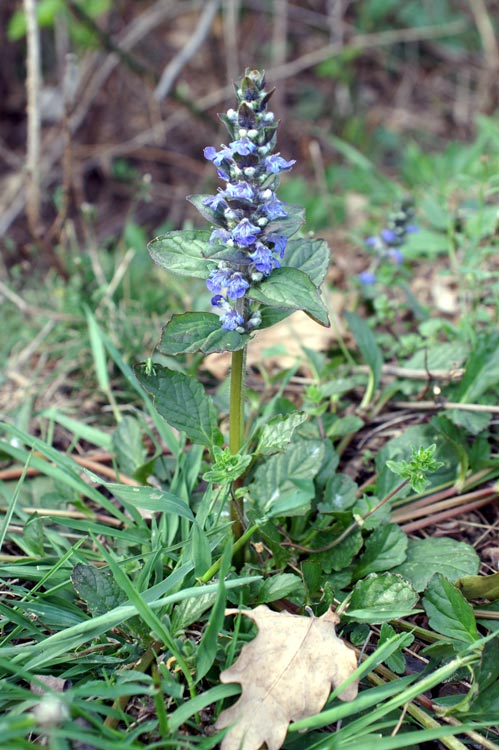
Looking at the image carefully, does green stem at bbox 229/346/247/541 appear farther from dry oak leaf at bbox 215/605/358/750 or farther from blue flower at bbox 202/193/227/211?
blue flower at bbox 202/193/227/211

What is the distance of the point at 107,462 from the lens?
2838 mm

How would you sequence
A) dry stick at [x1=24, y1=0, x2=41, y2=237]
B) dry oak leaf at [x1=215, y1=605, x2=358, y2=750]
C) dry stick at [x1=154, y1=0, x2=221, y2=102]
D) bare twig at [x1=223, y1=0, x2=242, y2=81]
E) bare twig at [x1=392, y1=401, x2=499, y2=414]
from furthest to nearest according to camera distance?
bare twig at [x1=223, y1=0, x2=242, y2=81] < dry stick at [x1=154, y1=0, x2=221, y2=102] < dry stick at [x1=24, y1=0, x2=41, y2=237] < bare twig at [x1=392, y1=401, x2=499, y2=414] < dry oak leaf at [x1=215, y1=605, x2=358, y2=750]

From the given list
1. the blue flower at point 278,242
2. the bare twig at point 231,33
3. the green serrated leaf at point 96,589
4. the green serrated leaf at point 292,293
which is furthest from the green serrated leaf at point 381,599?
the bare twig at point 231,33

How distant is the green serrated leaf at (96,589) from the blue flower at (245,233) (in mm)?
1041

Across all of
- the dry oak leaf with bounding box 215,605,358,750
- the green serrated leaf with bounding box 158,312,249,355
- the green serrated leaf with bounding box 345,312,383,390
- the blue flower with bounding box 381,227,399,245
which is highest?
the blue flower with bounding box 381,227,399,245

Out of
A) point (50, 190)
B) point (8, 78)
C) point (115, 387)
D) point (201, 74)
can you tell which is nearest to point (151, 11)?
point (201, 74)

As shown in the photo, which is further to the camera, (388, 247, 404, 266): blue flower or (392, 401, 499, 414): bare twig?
(388, 247, 404, 266): blue flower

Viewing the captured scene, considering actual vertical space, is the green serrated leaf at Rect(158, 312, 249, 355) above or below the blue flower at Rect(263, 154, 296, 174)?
below

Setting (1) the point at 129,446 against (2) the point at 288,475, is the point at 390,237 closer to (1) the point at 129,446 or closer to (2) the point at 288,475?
(2) the point at 288,475

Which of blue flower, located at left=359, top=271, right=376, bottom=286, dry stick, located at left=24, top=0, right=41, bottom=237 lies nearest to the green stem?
blue flower, located at left=359, top=271, right=376, bottom=286

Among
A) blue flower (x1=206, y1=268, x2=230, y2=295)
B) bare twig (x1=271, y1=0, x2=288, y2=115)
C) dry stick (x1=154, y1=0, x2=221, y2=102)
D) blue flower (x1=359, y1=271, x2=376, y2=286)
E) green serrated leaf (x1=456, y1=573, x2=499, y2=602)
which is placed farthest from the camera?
bare twig (x1=271, y1=0, x2=288, y2=115)

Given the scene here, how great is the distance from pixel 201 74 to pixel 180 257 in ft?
A: 19.0

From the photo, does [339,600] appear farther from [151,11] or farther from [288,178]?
[151,11]

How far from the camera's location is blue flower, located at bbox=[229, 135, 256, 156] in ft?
5.72
